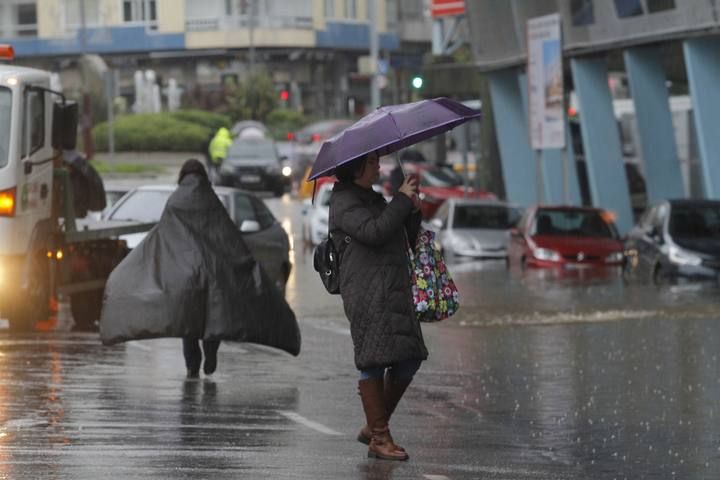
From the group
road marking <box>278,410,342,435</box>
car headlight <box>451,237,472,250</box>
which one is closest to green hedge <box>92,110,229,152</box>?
car headlight <box>451,237,472,250</box>

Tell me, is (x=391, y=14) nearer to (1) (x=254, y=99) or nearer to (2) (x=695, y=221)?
(1) (x=254, y=99)

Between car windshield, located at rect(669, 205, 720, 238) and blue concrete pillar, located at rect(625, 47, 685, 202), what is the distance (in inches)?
313

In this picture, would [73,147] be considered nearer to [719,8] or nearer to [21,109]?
[21,109]

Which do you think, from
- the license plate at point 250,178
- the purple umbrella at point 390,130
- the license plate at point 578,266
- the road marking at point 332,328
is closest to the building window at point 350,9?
the license plate at point 250,178

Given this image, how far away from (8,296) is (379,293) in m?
9.26

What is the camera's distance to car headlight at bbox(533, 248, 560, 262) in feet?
105

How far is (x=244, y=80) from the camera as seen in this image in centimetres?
8750

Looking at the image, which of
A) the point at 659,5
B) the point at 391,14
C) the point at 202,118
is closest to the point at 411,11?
the point at 391,14

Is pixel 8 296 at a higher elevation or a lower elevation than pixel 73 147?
lower

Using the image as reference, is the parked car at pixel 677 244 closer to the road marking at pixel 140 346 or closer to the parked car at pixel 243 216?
the parked car at pixel 243 216

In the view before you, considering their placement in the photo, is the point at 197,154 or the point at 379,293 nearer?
the point at 379,293

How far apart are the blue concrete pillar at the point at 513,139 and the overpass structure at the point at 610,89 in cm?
2

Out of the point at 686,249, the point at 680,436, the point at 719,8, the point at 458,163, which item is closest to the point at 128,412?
the point at 680,436

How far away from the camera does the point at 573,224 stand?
33469 millimetres
